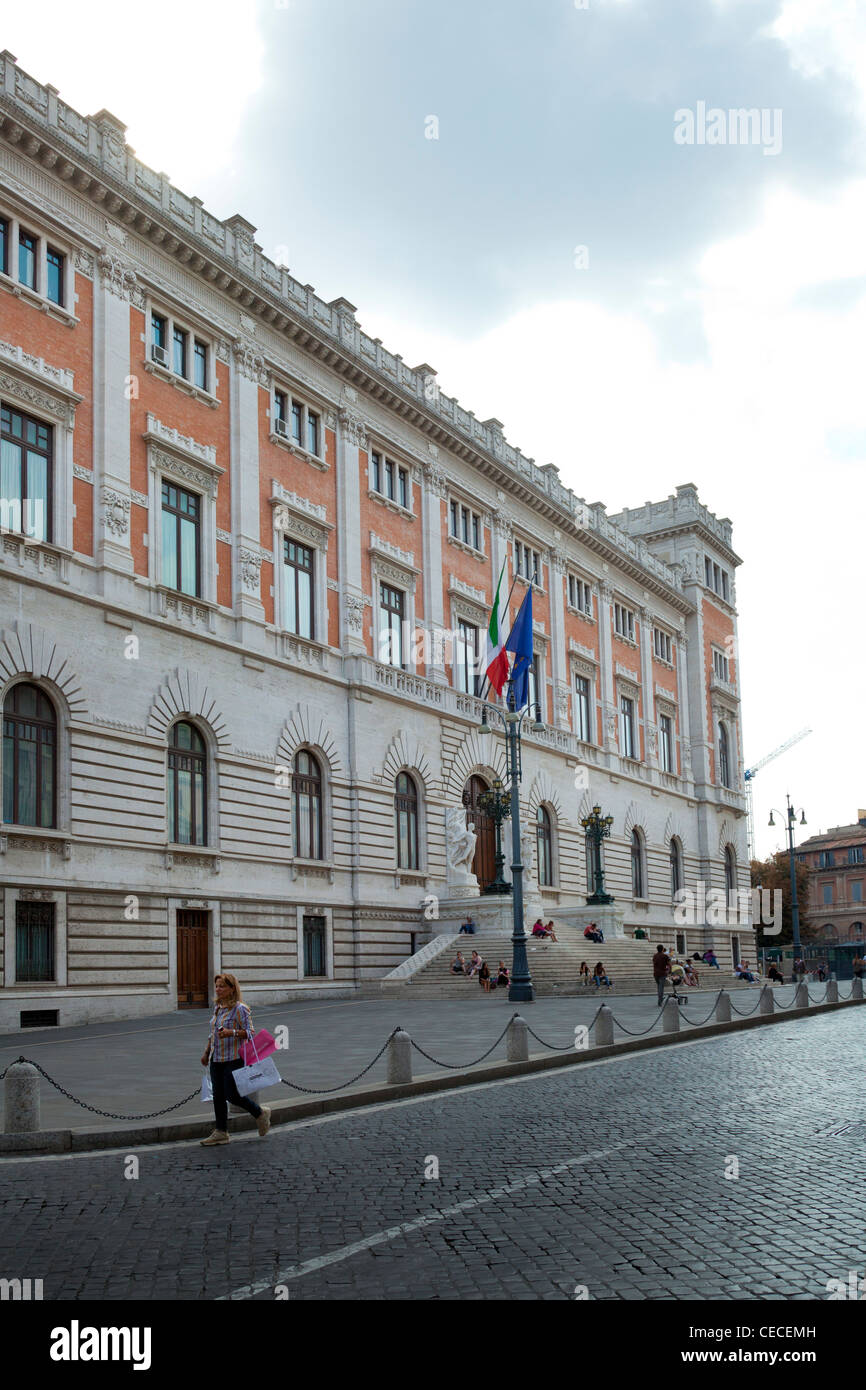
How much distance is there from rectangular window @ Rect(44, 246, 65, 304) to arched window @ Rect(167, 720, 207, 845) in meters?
10.4

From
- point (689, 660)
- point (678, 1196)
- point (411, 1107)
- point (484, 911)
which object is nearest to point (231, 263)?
point (484, 911)

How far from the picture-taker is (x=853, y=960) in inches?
2238

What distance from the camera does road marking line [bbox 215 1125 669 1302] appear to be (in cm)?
663

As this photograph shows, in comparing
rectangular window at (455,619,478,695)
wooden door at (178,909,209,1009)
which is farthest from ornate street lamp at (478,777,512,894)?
wooden door at (178,909,209,1009)

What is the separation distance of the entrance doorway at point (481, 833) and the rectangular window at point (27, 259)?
854 inches

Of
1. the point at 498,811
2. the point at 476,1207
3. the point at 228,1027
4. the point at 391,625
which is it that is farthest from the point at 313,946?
the point at 476,1207

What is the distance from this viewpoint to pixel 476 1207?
8430mm

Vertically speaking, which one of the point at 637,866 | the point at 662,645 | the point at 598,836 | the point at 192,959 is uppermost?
the point at 662,645

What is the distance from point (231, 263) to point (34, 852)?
56.0ft

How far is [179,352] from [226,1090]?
988 inches

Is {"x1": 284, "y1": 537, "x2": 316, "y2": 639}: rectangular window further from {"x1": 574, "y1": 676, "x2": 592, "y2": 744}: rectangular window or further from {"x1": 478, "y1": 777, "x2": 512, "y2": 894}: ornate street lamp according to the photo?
{"x1": 574, "y1": 676, "x2": 592, "y2": 744}: rectangular window

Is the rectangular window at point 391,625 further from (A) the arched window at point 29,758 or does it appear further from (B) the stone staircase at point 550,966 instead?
(A) the arched window at point 29,758

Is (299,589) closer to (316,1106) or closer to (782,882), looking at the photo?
(316,1106)

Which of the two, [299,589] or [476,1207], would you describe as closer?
[476,1207]
